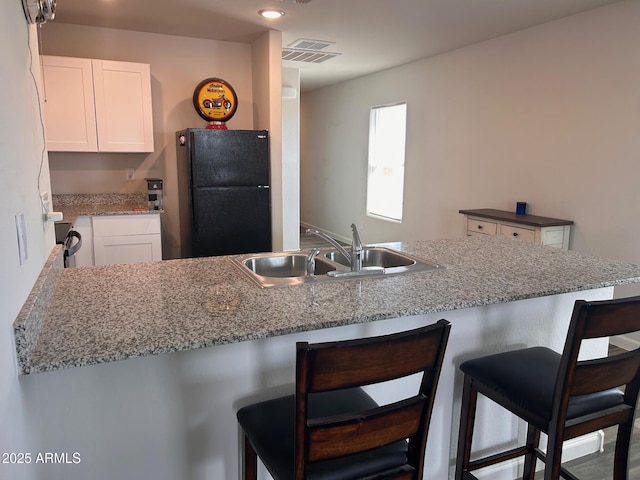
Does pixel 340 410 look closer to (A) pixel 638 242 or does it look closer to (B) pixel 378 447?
(B) pixel 378 447

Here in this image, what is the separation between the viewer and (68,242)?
245cm

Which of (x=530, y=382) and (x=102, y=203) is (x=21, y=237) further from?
(x=102, y=203)

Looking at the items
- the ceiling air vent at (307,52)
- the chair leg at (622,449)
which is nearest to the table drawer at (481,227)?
the ceiling air vent at (307,52)

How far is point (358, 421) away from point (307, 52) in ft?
15.1

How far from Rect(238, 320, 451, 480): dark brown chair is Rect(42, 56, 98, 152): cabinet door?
11.2ft

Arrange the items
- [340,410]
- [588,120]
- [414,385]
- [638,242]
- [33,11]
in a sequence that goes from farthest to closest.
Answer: [588,120]
[638,242]
[414,385]
[33,11]
[340,410]

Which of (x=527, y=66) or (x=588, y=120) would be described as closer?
(x=588, y=120)

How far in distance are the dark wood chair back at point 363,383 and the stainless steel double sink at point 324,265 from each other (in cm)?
69

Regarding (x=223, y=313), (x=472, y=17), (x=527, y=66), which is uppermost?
(x=472, y=17)

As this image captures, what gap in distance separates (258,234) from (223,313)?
2938 mm

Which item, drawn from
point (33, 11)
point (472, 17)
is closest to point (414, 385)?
point (33, 11)

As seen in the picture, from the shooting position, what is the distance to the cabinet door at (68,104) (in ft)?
12.1

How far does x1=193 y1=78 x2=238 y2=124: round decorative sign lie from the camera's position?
418 centimetres

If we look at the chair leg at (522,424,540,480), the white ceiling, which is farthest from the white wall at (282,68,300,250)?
the chair leg at (522,424,540,480)
